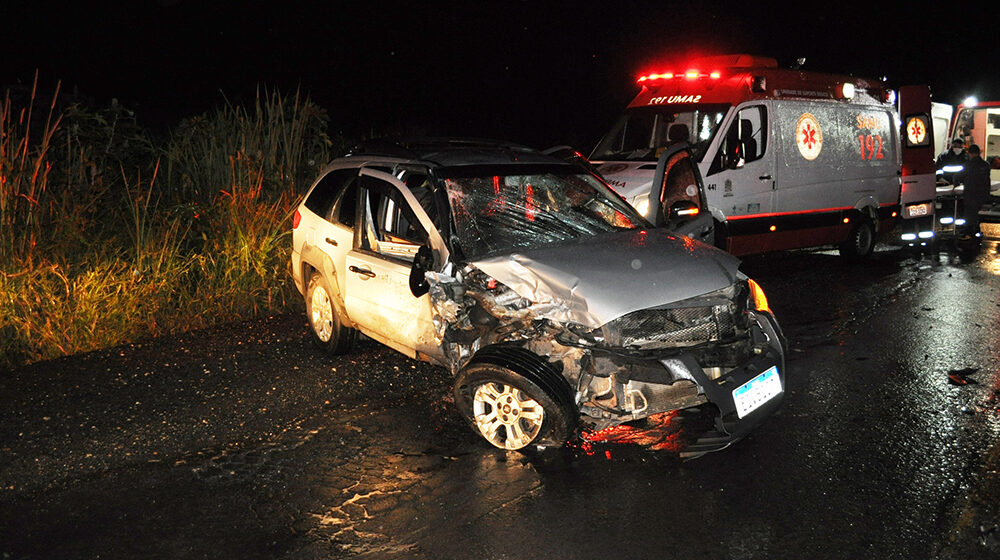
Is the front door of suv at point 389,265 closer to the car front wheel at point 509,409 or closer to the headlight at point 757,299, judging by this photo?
the car front wheel at point 509,409

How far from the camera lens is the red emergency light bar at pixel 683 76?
1022cm

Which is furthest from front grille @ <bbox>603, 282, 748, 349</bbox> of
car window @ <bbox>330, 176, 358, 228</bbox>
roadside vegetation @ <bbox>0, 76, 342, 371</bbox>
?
roadside vegetation @ <bbox>0, 76, 342, 371</bbox>

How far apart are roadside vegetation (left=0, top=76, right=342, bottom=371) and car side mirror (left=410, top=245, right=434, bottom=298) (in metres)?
3.21

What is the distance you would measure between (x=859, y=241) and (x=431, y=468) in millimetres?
8420

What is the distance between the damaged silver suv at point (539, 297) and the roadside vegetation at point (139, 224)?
2093mm

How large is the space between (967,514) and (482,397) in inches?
94.0

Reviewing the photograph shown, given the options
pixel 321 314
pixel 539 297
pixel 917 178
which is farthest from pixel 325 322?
pixel 917 178

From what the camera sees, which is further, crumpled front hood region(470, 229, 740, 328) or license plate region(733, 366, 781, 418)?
crumpled front hood region(470, 229, 740, 328)

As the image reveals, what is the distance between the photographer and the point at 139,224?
26.8 ft

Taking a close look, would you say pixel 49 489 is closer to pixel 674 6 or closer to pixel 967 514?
pixel 967 514

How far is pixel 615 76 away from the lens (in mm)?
26047

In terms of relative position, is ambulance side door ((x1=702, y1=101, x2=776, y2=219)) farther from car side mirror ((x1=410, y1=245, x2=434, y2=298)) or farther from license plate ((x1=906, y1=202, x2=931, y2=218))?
car side mirror ((x1=410, y1=245, x2=434, y2=298))

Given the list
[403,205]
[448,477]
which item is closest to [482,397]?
[448,477]

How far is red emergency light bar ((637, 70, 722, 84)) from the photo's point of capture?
10219mm
